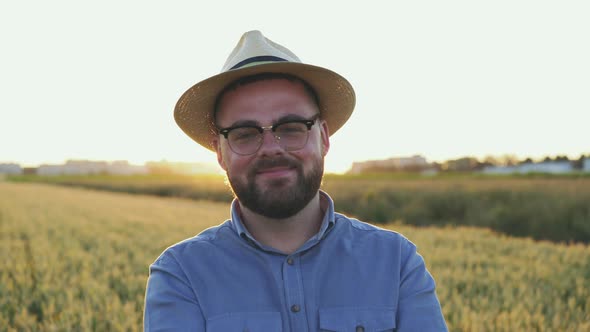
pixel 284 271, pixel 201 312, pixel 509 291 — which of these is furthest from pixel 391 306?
pixel 509 291

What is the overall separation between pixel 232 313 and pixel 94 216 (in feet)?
41.8

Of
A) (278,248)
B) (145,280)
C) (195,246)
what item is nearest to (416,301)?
(278,248)

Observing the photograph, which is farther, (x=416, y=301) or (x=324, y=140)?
(x=324, y=140)

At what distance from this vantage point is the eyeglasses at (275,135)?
6.09 ft

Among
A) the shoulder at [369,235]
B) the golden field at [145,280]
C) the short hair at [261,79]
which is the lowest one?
the golden field at [145,280]

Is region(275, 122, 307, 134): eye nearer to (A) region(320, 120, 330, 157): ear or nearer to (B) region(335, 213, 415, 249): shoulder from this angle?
(A) region(320, 120, 330, 157): ear

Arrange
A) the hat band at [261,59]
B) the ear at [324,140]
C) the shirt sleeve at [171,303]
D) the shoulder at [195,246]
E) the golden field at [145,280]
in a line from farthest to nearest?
the golden field at [145,280] < the ear at [324,140] < the hat band at [261,59] < the shoulder at [195,246] < the shirt sleeve at [171,303]

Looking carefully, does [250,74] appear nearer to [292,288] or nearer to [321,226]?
[321,226]

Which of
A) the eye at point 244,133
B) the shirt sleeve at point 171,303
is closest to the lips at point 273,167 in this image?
the eye at point 244,133

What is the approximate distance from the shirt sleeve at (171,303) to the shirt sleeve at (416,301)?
28.2 inches

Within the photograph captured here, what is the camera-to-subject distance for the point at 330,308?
1.70 m

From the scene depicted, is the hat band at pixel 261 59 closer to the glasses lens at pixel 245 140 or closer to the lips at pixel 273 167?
the glasses lens at pixel 245 140

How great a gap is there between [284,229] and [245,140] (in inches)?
15.3

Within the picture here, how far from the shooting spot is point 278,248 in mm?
1928
